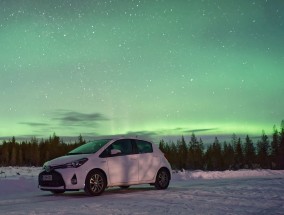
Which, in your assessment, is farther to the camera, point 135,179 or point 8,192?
point 8,192

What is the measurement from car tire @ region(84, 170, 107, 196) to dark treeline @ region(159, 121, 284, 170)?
118 meters

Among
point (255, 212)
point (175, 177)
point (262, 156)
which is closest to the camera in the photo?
point (255, 212)

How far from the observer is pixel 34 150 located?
162625mm

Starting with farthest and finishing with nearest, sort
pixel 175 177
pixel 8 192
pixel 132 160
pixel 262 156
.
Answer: pixel 262 156 < pixel 175 177 < pixel 8 192 < pixel 132 160

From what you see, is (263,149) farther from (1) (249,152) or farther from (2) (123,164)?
(2) (123,164)

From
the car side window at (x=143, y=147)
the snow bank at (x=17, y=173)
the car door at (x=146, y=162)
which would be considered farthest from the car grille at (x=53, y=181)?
the snow bank at (x=17, y=173)

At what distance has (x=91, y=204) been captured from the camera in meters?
10.5

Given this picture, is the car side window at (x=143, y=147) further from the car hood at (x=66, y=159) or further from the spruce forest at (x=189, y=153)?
the spruce forest at (x=189, y=153)

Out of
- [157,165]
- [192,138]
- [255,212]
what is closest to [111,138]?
[157,165]

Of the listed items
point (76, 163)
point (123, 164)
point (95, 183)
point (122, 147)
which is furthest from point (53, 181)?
point (122, 147)

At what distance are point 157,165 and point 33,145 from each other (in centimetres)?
15461

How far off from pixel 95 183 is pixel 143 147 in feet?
8.18

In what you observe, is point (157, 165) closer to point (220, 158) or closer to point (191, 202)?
point (191, 202)

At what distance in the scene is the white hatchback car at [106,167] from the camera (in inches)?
495
